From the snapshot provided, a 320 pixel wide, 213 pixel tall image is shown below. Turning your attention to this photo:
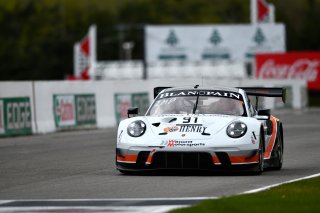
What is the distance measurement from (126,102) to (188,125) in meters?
19.1

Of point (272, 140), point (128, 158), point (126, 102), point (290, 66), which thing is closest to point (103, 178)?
point (128, 158)

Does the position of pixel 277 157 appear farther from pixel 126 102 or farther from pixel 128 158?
pixel 126 102

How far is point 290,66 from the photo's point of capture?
60.6m

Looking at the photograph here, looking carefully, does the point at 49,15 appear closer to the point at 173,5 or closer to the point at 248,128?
the point at 173,5

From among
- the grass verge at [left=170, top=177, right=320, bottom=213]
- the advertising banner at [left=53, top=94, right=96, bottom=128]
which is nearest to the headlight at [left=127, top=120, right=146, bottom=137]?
the grass verge at [left=170, top=177, right=320, bottom=213]

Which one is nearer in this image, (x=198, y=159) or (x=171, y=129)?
(x=198, y=159)

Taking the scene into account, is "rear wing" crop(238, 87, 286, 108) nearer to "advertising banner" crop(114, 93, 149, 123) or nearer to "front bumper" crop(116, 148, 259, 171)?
"front bumper" crop(116, 148, 259, 171)

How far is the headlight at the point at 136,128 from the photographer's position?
15.4 metres

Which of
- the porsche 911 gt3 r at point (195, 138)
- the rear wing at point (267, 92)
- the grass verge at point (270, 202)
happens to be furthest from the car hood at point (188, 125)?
the grass verge at point (270, 202)

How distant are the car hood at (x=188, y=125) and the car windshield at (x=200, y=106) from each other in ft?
1.26

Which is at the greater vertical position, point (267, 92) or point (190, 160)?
point (267, 92)

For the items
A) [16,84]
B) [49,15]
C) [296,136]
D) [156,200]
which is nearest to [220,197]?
[156,200]

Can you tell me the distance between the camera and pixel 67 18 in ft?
518

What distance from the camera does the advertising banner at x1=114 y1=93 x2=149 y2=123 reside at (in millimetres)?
33844
